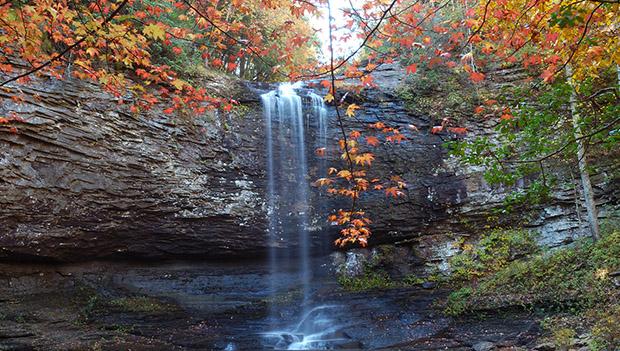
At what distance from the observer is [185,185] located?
8.61 m

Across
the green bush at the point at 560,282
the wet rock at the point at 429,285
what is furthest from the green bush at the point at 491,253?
the green bush at the point at 560,282

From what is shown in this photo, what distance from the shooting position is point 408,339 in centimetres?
641

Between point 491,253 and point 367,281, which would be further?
point 367,281

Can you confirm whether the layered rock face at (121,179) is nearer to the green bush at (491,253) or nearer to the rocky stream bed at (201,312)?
the rocky stream bed at (201,312)

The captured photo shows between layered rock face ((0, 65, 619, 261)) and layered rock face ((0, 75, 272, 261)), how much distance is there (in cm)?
2

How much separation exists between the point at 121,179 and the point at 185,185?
50.4 inches

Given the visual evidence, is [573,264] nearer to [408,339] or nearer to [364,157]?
[408,339]

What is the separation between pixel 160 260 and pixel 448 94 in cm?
865

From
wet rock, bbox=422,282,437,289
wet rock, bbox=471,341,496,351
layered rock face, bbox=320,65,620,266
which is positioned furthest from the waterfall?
wet rock, bbox=471,341,496,351

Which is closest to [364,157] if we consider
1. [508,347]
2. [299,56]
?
[508,347]

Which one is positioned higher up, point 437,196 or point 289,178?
point 289,178

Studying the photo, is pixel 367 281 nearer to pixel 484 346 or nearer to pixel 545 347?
pixel 484 346

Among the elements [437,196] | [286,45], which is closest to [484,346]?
[437,196]

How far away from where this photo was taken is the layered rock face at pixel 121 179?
7.11 meters
